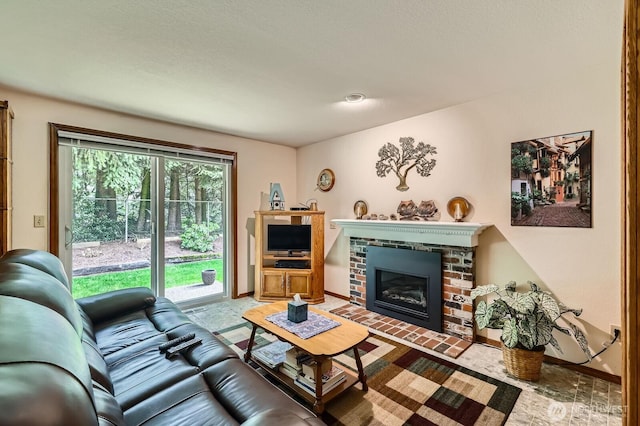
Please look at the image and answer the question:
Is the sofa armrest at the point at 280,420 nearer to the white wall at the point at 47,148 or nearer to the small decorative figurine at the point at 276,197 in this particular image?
→ the white wall at the point at 47,148

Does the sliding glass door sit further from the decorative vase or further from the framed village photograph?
the framed village photograph

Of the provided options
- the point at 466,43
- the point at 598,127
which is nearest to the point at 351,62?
the point at 466,43

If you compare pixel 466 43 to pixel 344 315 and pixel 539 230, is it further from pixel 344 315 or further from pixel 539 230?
pixel 344 315

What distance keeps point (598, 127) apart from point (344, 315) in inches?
116

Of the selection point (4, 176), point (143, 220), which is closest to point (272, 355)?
point (143, 220)

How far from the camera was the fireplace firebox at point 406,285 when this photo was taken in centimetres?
308

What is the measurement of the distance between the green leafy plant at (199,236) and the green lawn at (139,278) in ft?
0.71

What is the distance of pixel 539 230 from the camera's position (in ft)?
8.27

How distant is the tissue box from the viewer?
2183mm

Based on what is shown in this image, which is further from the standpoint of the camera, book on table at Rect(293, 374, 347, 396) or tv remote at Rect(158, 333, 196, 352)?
book on table at Rect(293, 374, 347, 396)

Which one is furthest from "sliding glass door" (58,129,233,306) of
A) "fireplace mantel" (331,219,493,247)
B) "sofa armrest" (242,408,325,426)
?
"sofa armrest" (242,408,325,426)

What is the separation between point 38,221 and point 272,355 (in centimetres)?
262

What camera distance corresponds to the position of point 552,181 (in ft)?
8.03

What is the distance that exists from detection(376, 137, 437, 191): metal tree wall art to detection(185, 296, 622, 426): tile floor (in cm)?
186
